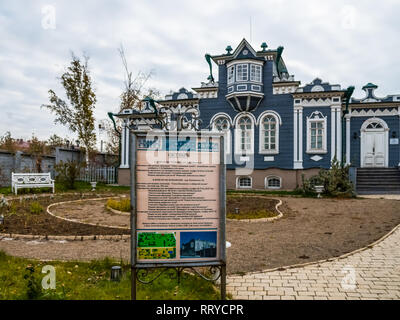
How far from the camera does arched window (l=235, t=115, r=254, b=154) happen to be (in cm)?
2085

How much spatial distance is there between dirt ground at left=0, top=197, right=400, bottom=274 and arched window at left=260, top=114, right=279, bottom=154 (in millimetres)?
9405

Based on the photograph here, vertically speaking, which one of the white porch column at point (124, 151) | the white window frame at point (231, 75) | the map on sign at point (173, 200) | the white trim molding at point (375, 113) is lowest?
the map on sign at point (173, 200)

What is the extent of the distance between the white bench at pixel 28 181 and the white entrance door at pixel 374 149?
61.1 ft

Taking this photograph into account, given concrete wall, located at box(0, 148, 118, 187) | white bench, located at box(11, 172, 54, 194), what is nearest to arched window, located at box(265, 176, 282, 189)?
white bench, located at box(11, 172, 54, 194)

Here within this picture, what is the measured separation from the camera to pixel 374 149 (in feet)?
66.2

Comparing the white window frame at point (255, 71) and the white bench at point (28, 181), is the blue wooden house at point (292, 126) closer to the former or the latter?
the white window frame at point (255, 71)

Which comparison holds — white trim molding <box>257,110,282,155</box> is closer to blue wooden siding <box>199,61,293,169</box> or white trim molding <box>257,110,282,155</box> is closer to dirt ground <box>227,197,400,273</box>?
blue wooden siding <box>199,61,293,169</box>

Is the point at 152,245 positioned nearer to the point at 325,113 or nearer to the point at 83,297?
the point at 83,297

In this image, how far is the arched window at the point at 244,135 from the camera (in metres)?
20.9

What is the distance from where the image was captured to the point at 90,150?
28016mm

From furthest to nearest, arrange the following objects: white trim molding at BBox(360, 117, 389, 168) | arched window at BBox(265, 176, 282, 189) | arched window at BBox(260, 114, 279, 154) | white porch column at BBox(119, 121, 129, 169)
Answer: white porch column at BBox(119, 121, 129, 169), arched window at BBox(260, 114, 279, 154), arched window at BBox(265, 176, 282, 189), white trim molding at BBox(360, 117, 389, 168)

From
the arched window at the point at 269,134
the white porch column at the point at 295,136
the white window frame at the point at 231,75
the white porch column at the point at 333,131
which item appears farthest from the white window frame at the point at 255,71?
the white porch column at the point at 333,131

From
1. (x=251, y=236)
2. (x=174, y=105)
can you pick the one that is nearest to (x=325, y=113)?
(x=174, y=105)
